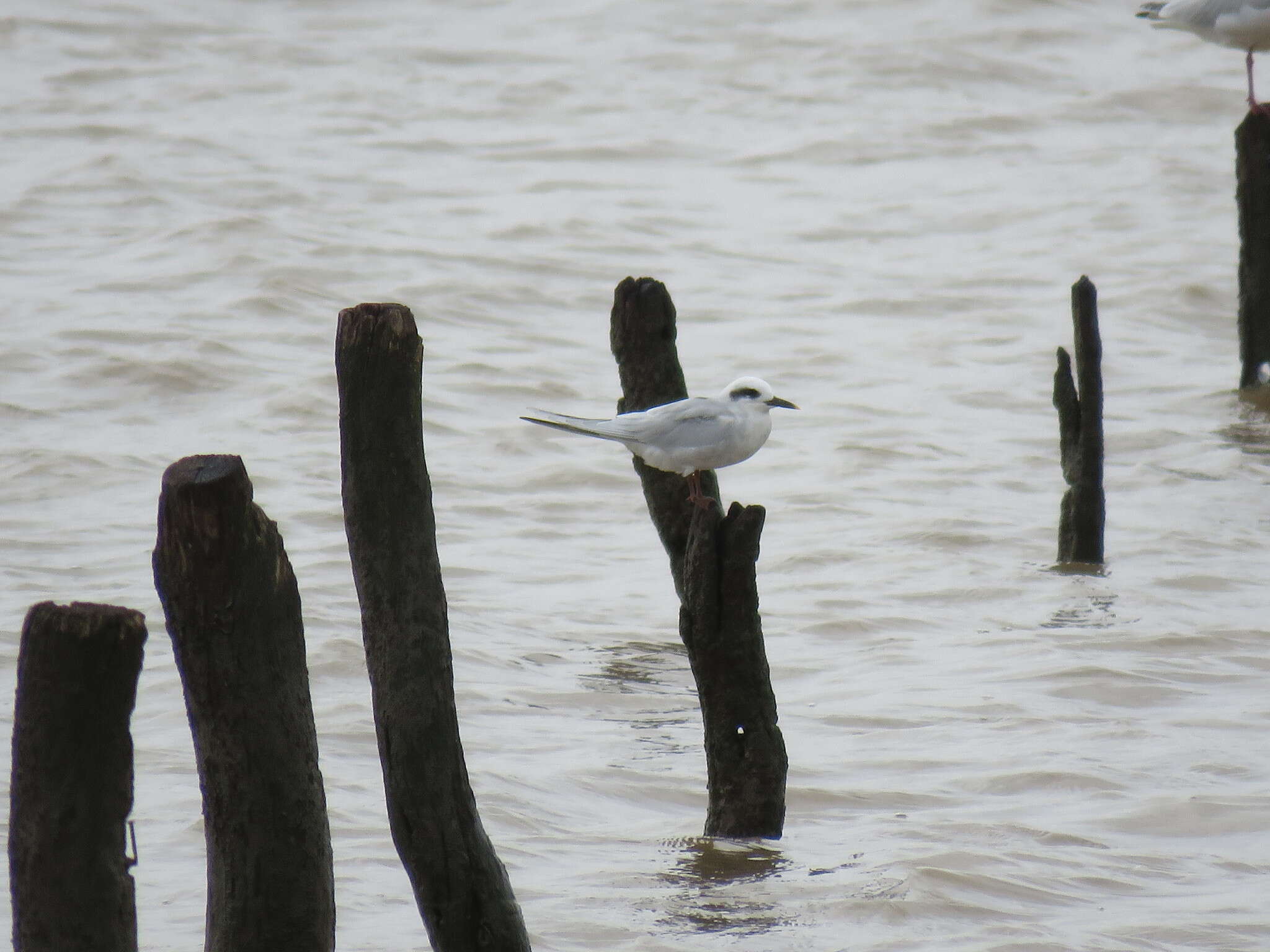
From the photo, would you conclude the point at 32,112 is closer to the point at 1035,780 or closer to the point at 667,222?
the point at 667,222

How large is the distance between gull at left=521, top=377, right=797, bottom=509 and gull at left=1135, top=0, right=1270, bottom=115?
26.6ft

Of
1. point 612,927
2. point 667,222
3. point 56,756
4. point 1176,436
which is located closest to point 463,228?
point 667,222

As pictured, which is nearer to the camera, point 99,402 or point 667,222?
point 99,402

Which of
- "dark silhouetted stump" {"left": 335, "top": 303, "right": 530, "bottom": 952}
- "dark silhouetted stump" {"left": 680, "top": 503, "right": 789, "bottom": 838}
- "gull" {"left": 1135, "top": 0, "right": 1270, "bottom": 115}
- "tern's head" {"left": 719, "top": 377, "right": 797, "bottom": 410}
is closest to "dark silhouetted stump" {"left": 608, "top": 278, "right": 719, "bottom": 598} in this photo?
"tern's head" {"left": 719, "top": 377, "right": 797, "bottom": 410}

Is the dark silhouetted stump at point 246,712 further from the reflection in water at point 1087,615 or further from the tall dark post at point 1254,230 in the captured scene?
the tall dark post at point 1254,230

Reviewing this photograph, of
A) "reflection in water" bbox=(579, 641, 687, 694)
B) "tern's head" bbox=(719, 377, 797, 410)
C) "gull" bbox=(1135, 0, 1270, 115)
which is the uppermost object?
"gull" bbox=(1135, 0, 1270, 115)

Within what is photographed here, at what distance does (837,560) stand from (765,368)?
4577mm

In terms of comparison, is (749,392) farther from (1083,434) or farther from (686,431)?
(1083,434)

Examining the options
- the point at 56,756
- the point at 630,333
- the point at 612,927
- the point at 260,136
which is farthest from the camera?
the point at 260,136

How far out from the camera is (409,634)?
189 inches

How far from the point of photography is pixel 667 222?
20109 millimetres

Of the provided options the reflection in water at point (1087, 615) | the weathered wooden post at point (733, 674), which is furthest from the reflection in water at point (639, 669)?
the weathered wooden post at point (733, 674)

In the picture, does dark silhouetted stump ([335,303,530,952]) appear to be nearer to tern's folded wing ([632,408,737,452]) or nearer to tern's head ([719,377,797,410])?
tern's folded wing ([632,408,737,452])

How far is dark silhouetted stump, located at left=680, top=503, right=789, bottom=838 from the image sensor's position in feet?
20.0
